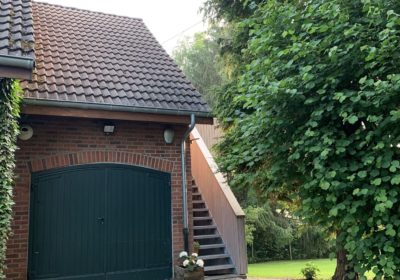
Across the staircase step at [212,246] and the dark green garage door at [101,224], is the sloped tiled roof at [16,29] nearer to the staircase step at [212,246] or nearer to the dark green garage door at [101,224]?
the dark green garage door at [101,224]

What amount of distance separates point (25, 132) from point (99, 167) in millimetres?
1227

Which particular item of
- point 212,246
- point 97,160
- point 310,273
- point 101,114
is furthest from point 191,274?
point 310,273

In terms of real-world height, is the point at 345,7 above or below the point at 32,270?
above

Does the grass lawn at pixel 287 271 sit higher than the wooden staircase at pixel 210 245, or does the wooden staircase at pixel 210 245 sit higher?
the wooden staircase at pixel 210 245

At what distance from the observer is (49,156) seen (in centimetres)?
586

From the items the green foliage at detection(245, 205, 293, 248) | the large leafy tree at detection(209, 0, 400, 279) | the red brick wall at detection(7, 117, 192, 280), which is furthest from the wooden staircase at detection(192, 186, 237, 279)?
the green foliage at detection(245, 205, 293, 248)

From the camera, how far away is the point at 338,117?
3762 millimetres

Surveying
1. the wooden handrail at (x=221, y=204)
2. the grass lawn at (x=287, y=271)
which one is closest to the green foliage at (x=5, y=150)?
the wooden handrail at (x=221, y=204)

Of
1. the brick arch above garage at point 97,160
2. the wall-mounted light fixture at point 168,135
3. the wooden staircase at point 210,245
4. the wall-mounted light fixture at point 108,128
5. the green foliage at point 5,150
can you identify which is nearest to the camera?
the green foliage at point 5,150

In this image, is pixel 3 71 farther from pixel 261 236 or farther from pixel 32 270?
pixel 261 236

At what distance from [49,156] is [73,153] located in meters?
0.35

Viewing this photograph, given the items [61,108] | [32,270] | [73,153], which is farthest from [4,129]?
[32,270]

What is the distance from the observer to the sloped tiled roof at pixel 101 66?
6.06m

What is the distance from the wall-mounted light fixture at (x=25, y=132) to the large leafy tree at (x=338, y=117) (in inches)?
129
